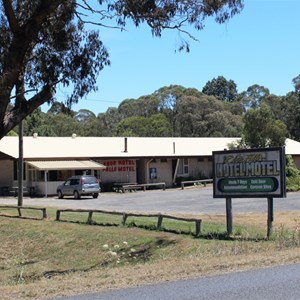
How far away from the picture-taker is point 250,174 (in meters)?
16.5

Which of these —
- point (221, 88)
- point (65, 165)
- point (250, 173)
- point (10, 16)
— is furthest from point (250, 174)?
point (221, 88)

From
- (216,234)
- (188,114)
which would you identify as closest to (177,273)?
(216,234)

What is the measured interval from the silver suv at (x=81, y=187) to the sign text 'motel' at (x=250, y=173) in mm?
21364

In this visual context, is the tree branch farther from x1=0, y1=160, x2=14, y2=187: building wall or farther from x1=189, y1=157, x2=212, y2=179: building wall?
x1=189, y1=157, x2=212, y2=179: building wall

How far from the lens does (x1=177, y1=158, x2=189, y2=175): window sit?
52.4 meters

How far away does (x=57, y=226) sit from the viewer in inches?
840

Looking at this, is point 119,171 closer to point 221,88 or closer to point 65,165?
point 65,165

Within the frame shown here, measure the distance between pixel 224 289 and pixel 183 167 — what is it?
4482cm

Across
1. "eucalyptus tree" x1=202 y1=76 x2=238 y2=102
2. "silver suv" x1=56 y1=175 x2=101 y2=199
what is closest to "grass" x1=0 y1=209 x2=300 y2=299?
"silver suv" x1=56 y1=175 x2=101 y2=199

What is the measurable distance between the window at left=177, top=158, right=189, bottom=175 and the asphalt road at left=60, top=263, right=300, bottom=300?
43.3 metres

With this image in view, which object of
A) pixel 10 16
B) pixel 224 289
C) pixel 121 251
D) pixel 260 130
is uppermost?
pixel 10 16

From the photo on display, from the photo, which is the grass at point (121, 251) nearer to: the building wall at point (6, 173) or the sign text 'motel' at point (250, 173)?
the sign text 'motel' at point (250, 173)

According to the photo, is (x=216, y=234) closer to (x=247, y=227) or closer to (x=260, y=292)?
(x=247, y=227)

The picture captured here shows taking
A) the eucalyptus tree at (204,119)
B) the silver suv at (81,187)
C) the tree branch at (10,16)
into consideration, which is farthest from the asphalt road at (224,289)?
the eucalyptus tree at (204,119)
